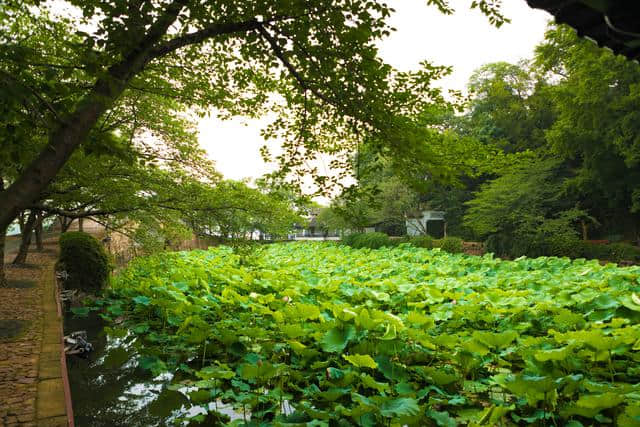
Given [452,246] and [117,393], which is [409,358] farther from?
[452,246]

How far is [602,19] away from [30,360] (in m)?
5.15

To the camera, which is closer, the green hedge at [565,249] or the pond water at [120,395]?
the pond water at [120,395]

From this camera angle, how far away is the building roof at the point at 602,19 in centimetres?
175

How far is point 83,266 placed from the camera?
9.31 m

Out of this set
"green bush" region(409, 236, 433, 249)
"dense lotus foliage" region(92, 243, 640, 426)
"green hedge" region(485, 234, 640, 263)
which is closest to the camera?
"dense lotus foliage" region(92, 243, 640, 426)

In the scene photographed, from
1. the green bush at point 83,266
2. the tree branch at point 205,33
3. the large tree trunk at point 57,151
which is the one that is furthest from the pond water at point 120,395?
the green bush at point 83,266

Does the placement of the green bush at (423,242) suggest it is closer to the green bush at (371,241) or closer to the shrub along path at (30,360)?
the green bush at (371,241)

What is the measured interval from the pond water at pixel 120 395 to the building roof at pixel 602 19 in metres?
3.60

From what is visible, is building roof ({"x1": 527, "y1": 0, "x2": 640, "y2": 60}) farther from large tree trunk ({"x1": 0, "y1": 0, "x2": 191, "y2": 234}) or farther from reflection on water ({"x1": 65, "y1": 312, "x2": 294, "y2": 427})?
reflection on water ({"x1": 65, "y1": 312, "x2": 294, "y2": 427})

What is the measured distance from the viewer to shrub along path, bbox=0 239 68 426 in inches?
116

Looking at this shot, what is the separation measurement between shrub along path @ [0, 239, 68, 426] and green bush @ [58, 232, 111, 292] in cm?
153

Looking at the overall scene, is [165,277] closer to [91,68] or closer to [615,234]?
[91,68]

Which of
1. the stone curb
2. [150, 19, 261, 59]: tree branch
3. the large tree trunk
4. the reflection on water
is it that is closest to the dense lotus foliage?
the reflection on water

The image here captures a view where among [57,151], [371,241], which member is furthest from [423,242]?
[57,151]
